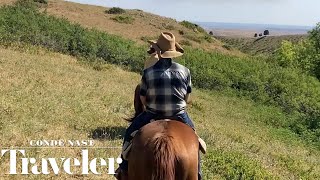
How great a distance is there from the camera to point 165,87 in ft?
18.0

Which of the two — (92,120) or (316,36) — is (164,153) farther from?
(316,36)

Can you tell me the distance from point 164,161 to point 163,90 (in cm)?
122

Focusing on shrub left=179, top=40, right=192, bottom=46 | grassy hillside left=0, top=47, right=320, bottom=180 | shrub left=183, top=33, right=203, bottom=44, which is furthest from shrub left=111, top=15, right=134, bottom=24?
grassy hillside left=0, top=47, right=320, bottom=180

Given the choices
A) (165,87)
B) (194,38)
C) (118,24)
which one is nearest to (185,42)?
(194,38)

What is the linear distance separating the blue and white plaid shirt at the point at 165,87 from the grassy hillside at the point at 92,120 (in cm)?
280

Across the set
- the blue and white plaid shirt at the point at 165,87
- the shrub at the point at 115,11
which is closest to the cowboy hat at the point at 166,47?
the blue and white plaid shirt at the point at 165,87

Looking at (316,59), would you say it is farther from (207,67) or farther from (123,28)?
(123,28)

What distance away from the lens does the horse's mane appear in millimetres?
4504

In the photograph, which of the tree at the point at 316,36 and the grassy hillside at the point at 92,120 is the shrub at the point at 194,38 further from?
the grassy hillside at the point at 92,120

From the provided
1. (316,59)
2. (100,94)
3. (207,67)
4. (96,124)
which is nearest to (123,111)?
(100,94)

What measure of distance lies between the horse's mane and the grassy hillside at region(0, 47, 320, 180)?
3303mm

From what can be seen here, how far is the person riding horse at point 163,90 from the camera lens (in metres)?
5.48

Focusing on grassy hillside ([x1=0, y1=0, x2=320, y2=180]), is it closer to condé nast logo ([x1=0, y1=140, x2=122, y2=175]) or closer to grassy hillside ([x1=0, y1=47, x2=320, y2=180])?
grassy hillside ([x1=0, y1=47, x2=320, y2=180])

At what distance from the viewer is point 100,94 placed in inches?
598
